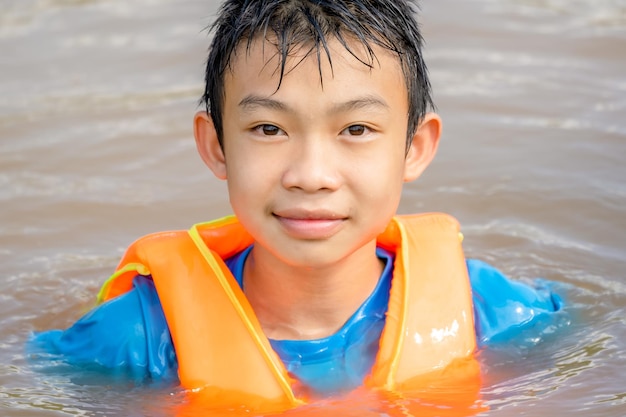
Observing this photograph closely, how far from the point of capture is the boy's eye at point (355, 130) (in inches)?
123

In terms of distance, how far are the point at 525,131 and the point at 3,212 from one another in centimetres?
246

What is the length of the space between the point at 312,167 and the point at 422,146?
612mm

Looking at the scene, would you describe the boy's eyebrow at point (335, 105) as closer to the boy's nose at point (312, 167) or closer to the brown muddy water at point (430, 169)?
the boy's nose at point (312, 167)

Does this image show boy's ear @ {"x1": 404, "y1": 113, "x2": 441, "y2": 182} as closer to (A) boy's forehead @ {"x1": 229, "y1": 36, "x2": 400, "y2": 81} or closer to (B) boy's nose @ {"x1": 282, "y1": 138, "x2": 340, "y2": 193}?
(A) boy's forehead @ {"x1": 229, "y1": 36, "x2": 400, "y2": 81}

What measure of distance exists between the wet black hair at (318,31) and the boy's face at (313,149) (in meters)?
0.03

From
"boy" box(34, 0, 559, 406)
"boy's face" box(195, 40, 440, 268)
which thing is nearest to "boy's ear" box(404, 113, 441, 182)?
"boy" box(34, 0, 559, 406)

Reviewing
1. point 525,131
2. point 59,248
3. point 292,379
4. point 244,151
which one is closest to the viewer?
point 244,151

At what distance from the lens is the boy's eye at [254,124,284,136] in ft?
10.3

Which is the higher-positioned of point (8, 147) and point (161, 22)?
point (161, 22)

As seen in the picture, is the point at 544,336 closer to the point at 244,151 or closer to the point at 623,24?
the point at 244,151

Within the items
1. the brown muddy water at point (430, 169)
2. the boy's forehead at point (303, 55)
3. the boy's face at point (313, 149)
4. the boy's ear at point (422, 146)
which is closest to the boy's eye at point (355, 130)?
the boy's face at point (313, 149)

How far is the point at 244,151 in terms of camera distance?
10.4 ft

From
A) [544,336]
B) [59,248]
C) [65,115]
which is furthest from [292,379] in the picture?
[65,115]

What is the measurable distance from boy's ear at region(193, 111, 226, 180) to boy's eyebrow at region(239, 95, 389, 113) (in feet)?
1.00
